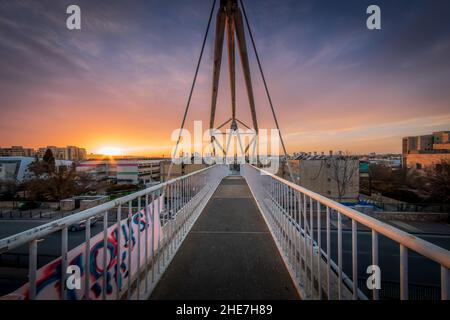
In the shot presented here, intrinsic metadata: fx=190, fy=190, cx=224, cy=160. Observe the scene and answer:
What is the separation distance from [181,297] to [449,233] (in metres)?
16.6

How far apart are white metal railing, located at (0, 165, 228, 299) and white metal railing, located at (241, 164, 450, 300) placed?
4.98 ft

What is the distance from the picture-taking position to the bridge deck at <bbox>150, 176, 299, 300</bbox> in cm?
192

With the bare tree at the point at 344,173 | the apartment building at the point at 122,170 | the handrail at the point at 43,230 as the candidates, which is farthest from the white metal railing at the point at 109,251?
the apartment building at the point at 122,170

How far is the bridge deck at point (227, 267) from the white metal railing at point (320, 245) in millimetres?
194

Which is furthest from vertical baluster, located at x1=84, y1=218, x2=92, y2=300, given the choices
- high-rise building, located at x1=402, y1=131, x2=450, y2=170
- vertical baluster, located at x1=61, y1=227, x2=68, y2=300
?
high-rise building, located at x1=402, y1=131, x2=450, y2=170

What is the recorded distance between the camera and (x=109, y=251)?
4.81 ft

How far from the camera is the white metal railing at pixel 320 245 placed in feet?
2.75

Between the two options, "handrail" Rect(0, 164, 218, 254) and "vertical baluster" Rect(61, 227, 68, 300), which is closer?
"handrail" Rect(0, 164, 218, 254)

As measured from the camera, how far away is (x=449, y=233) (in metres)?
11.0

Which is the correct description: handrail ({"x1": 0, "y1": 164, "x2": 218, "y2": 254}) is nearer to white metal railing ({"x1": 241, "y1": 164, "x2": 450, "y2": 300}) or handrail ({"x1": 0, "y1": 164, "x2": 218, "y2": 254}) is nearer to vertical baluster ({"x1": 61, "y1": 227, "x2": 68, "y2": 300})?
vertical baluster ({"x1": 61, "y1": 227, "x2": 68, "y2": 300})

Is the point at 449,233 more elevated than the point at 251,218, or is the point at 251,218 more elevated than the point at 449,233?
the point at 251,218
